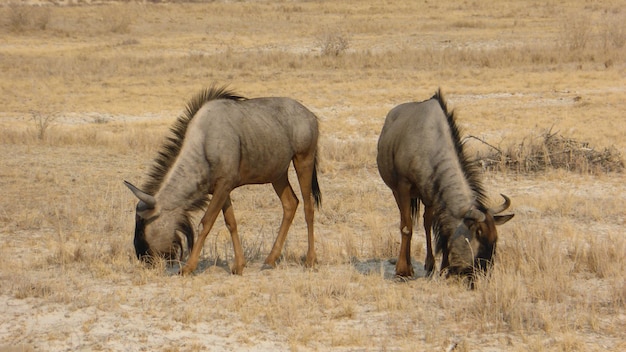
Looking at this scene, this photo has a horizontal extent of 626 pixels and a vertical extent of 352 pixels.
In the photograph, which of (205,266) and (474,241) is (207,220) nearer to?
(205,266)

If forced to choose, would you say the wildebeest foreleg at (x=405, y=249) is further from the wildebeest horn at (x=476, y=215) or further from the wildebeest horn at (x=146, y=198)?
the wildebeest horn at (x=146, y=198)

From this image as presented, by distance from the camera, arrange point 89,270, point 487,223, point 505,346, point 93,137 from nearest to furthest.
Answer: point 505,346
point 487,223
point 89,270
point 93,137

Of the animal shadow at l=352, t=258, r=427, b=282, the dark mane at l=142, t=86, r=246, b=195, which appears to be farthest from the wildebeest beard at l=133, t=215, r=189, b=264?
the animal shadow at l=352, t=258, r=427, b=282

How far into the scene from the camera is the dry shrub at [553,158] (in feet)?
39.3

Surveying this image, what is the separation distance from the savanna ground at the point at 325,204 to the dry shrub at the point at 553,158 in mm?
51

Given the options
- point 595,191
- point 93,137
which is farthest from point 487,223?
point 93,137

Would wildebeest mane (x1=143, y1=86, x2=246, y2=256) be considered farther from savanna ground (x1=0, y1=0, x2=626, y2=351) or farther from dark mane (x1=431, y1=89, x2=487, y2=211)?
dark mane (x1=431, y1=89, x2=487, y2=211)

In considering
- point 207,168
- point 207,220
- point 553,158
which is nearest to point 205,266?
point 207,220

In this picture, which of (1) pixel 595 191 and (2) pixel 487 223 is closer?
(2) pixel 487 223

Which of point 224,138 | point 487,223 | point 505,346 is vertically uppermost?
point 224,138

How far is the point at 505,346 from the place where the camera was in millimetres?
5734

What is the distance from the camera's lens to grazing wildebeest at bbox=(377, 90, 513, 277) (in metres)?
6.57

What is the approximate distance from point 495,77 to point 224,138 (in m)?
14.1

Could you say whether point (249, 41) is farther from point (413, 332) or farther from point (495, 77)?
point (413, 332)
